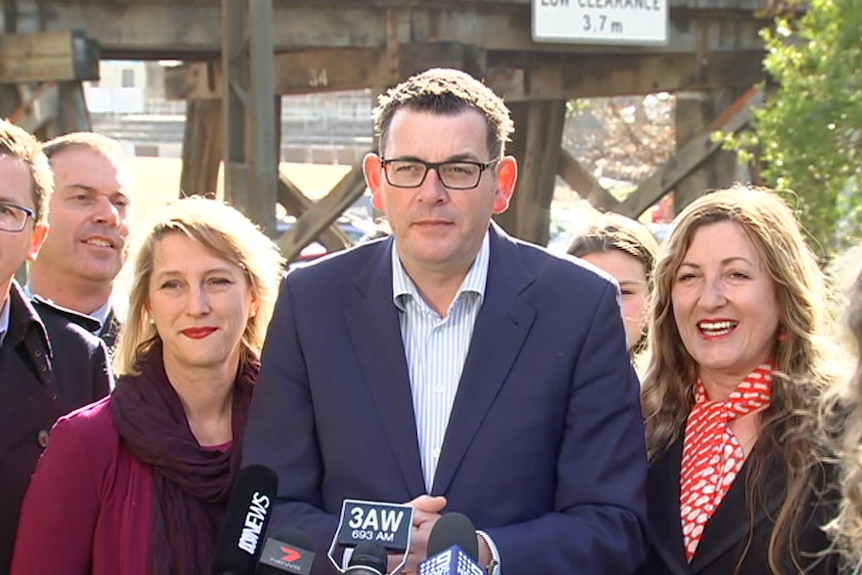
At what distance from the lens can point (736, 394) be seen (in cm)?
372

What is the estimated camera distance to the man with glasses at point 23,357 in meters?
3.64

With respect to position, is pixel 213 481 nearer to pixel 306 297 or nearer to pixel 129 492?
pixel 129 492

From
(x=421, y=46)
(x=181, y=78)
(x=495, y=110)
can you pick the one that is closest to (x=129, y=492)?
(x=495, y=110)

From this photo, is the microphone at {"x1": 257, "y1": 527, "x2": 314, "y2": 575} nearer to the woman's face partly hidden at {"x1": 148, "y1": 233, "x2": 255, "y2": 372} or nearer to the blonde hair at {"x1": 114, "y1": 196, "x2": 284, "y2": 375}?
the woman's face partly hidden at {"x1": 148, "y1": 233, "x2": 255, "y2": 372}

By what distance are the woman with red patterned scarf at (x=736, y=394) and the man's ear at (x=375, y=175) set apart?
2.85 feet

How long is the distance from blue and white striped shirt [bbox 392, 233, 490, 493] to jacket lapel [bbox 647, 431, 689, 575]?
26.7 inches

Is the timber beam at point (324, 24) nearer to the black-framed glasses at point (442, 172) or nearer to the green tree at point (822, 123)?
the green tree at point (822, 123)

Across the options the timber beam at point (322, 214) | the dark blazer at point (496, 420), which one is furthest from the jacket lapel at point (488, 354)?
the timber beam at point (322, 214)

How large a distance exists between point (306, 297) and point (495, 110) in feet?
2.21

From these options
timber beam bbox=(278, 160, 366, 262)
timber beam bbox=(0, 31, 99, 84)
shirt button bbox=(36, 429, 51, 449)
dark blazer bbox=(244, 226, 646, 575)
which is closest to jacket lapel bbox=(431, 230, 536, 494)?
dark blazer bbox=(244, 226, 646, 575)

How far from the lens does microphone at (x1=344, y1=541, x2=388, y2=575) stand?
264 cm

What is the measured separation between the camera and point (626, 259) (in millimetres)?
5035

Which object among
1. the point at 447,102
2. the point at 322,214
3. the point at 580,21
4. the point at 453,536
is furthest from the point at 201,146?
the point at 453,536

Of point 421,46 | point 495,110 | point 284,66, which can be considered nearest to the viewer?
point 495,110
